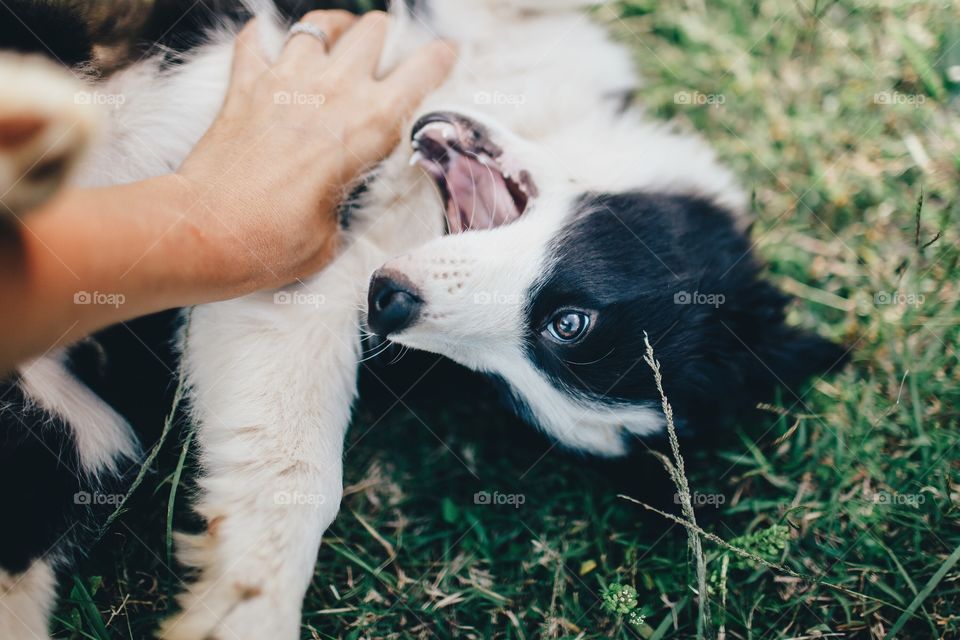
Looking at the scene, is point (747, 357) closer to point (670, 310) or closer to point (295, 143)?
point (670, 310)

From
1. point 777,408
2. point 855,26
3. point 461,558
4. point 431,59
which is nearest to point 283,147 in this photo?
point 431,59

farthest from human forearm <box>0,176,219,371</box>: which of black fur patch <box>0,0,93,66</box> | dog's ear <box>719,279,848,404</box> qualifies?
dog's ear <box>719,279,848,404</box>

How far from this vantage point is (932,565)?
2.29 meters

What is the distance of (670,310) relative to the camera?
2.06 metres

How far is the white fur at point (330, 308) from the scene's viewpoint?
1.95m

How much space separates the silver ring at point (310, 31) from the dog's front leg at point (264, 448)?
2.61ft

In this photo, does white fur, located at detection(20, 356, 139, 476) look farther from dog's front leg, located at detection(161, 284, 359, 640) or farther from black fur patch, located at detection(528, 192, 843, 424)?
black fur patch, located at detection(528, 192, 843, 424)

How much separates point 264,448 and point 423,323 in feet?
1.97

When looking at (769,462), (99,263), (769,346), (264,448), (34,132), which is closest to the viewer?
(34,132)

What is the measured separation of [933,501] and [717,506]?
2.32 ft

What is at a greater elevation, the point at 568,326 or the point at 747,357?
the point at 568,326

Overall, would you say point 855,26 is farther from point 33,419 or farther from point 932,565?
point 33,419

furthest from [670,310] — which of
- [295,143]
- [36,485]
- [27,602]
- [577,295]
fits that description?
[27,602]

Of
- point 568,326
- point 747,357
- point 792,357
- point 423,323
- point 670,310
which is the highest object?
point 423,323
